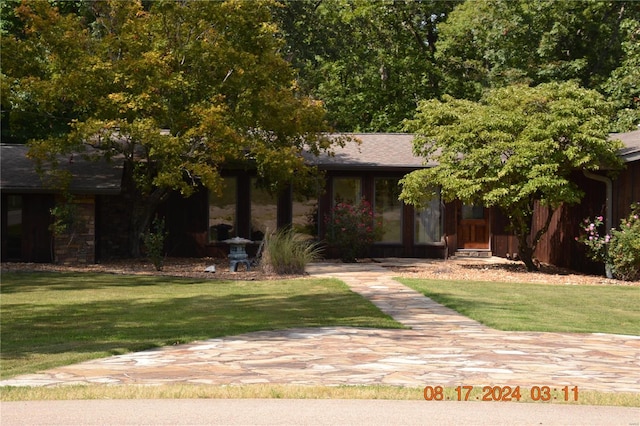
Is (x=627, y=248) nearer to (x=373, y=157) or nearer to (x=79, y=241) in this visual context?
(x=373, y=157)

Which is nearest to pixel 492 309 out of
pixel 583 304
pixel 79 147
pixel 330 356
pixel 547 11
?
pixel 583 304

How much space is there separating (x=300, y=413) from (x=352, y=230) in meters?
16.9

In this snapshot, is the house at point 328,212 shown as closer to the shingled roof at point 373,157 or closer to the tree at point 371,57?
the shingled roof at point 373,157

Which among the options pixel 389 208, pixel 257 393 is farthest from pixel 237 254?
pixel 257 393

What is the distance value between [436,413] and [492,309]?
735cm

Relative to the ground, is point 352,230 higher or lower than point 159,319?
higher

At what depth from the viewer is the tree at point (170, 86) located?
2086 cm

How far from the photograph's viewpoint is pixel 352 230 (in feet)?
77.5

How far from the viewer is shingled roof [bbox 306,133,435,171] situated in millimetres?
24812

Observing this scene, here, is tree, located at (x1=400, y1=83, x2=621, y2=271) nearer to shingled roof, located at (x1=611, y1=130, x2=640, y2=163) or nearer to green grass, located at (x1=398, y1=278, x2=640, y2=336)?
shingled roof, located at (x1=611, y1=130, x2=640, y2=163)

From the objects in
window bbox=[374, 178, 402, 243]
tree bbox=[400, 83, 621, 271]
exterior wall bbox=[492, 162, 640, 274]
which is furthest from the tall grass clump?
exterior wall bbox=[492, 162, 640, 274]

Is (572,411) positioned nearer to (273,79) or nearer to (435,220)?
(273,79)

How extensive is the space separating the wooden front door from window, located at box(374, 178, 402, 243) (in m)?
2.15

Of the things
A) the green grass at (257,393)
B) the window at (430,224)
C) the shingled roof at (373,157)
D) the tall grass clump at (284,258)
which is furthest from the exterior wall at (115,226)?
the green grass at (257,393)
